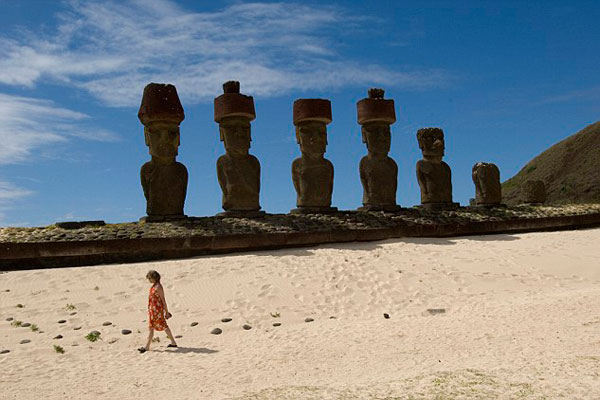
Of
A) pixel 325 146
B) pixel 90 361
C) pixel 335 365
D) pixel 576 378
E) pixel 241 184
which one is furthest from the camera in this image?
pixel 325 146

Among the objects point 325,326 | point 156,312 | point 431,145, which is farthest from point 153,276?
point 431,145

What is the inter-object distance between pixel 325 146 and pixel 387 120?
2049mm

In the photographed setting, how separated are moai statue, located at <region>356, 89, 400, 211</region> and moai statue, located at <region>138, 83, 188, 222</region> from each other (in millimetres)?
4841

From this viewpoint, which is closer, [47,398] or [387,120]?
[47,398]

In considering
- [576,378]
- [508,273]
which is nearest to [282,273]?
[508,273]

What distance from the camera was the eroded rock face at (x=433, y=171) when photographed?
16125mm

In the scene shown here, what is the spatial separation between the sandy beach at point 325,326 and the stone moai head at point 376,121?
310cm

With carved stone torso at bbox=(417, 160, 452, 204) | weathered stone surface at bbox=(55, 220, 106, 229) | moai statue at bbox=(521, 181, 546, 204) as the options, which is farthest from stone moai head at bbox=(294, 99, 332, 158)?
moai statue at bbox=(521, 181, 546, 204)

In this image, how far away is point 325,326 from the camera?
7980 millimetres

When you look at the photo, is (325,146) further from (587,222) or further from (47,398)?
(47,398)

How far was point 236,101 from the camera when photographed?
44.0 feet

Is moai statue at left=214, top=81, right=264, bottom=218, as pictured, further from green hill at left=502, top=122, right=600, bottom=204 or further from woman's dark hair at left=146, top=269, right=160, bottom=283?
green hill at left=502, top=122, right=600, bottom=204

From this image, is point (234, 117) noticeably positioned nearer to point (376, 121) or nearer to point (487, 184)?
point (376, 121)

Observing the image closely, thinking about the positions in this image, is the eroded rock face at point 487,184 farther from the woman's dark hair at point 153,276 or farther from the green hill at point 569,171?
the woman's dark hair at point 153,276
